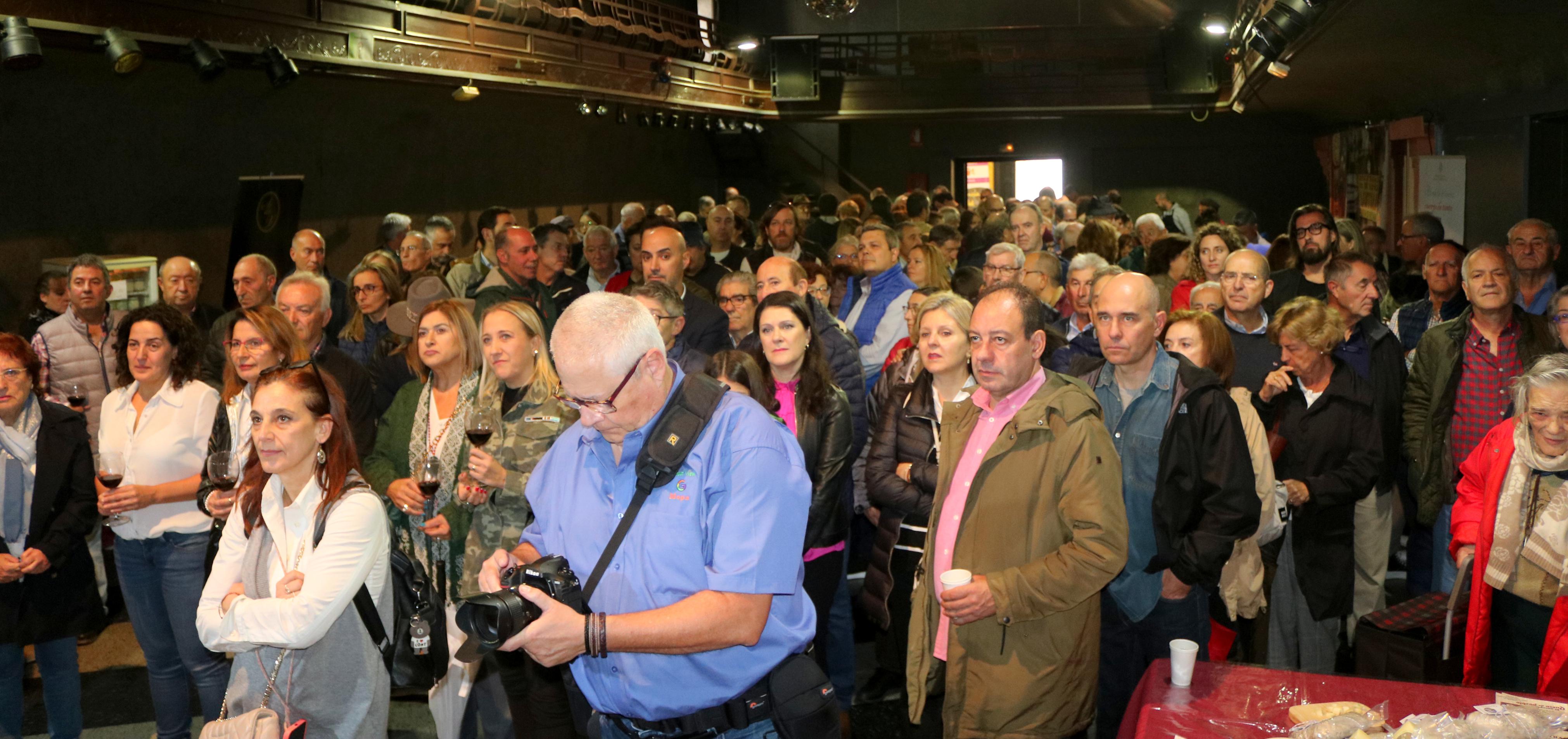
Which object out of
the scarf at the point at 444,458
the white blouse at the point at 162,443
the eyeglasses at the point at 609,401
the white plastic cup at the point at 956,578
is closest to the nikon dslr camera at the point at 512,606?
the eyeglasses at the point at 609,401

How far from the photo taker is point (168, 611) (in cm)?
374

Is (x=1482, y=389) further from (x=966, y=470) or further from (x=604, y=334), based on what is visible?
(x=604, y=334)

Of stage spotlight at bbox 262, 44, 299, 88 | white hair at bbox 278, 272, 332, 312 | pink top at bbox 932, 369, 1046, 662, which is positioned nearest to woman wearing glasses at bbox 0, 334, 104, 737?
white hair at bbox 278, 272, 332, 312

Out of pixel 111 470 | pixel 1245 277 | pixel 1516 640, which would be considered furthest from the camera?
pixel 1245 277

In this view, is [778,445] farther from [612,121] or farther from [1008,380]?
[612,121]

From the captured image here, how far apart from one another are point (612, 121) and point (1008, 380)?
511 inches

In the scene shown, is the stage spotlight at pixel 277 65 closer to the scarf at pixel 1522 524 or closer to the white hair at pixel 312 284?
the white hair at pixel 312 284

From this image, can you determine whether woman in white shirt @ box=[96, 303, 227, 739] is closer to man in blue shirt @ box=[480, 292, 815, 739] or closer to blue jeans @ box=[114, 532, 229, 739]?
blue jeans @ box=[114, 532, 229, 739]

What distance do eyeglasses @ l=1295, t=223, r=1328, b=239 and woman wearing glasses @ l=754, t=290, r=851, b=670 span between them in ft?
9.82

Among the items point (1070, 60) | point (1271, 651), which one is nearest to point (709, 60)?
point (1070, 60)

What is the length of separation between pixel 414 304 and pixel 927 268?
2717 mm

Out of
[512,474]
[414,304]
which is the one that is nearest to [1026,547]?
Result: [512,474]

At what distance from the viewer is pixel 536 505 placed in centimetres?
235

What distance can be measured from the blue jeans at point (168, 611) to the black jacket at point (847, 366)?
1.99 meters
